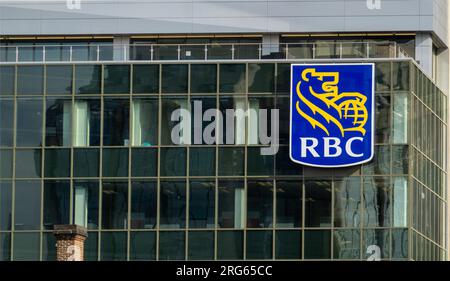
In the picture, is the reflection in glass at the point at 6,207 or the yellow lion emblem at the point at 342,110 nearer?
the yellow lion emblem at the point at 342,110

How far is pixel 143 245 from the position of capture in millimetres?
57281

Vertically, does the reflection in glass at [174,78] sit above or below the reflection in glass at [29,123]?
above

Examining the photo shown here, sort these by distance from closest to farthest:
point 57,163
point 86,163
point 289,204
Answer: point 289,204 < point 57,163 < point 86,163

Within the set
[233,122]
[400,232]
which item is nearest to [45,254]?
[233,122]

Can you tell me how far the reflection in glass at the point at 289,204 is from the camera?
5700 centimetres

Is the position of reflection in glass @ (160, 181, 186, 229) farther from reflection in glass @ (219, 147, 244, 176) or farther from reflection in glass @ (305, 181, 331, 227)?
reflection in glass @ (305, 181, 331, 227)

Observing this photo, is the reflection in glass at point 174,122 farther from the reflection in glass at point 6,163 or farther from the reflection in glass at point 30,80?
the reflection in glass at point 6,163

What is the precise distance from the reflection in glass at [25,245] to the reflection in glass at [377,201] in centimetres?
1351

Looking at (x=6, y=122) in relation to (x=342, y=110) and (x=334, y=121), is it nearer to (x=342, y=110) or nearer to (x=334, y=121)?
(x=334, y=121)

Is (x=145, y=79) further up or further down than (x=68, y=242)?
further up

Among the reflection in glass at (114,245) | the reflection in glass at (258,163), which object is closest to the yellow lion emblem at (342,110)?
the reflection in glass at (258,163)

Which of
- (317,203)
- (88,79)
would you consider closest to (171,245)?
(317,203)

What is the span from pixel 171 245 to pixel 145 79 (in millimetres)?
7190

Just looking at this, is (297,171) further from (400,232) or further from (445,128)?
(445,128)
